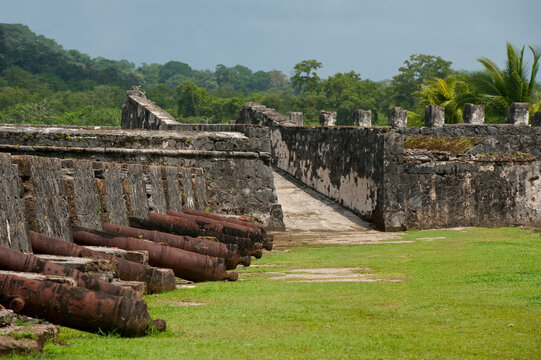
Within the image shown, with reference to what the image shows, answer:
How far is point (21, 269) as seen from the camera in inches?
265

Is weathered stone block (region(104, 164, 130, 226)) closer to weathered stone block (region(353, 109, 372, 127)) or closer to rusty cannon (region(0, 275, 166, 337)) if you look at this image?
rusty cannon (region(0, 275, 166, 337))

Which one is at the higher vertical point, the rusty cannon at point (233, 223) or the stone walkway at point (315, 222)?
the rusty cannon at point (233, 223)

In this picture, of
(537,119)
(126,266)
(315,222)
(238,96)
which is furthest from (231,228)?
(238,96)

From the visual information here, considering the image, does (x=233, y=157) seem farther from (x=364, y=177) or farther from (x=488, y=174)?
(x=488, y=174)

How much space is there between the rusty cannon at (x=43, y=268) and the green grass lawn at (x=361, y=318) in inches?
17.7

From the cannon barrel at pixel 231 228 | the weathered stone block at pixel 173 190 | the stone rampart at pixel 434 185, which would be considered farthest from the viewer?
the stone rampart at pixel 434 185

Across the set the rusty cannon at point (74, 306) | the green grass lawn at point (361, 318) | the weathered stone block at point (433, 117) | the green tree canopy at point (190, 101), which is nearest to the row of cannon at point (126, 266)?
the rusty cannon at point (74, 306)

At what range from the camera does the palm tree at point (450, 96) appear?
36375 millimetres

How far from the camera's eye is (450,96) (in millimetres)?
39188

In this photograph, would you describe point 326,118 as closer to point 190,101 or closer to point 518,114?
point 518,114

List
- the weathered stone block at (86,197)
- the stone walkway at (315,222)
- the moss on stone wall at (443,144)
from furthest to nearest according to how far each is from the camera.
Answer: the moss on stone wall at (443,144), the stone walkway at (315,222), the weathered stone block at (86,197)

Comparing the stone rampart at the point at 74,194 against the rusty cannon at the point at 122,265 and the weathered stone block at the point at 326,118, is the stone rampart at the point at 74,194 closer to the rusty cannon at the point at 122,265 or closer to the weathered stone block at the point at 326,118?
the rusty cannon at the point at 122,265

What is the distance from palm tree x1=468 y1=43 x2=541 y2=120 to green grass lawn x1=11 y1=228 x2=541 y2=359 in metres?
26.7

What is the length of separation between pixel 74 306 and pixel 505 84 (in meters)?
32.7
